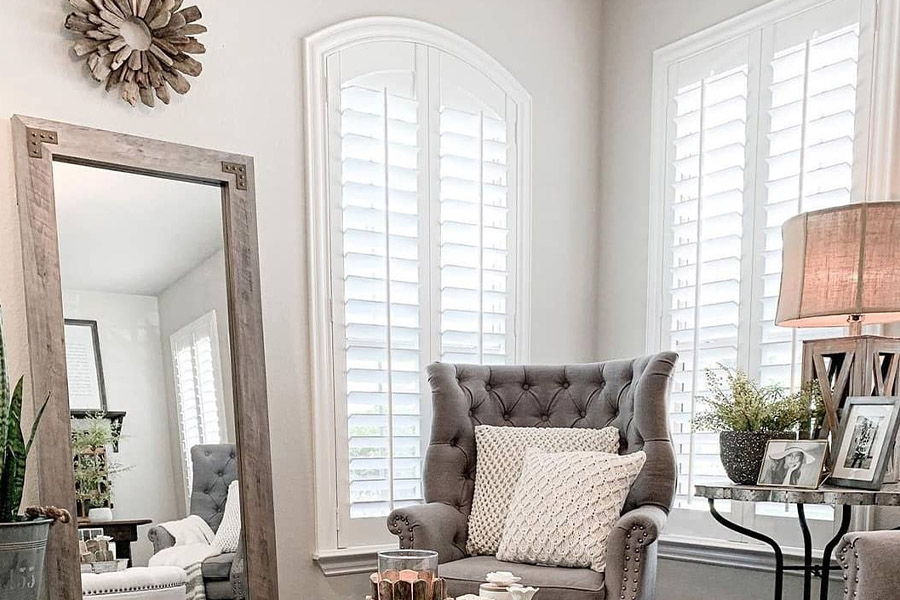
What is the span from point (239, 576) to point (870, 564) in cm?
179

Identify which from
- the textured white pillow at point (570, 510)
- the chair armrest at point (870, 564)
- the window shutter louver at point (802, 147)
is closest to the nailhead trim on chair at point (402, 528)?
the textured white pillow at point (570, 510)

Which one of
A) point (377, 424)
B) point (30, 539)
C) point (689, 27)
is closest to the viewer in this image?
→ point (30, 539)

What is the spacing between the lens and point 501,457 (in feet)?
9.26

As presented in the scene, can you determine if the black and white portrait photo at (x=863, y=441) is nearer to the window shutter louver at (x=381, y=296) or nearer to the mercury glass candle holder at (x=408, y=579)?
the mercury glass candle holder at (x=408, y=579)

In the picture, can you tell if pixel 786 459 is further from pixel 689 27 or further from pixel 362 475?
pixel 689 27

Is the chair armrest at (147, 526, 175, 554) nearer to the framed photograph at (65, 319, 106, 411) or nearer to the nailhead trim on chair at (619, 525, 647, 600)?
the framed photograph at (65, 319, 106, 411)

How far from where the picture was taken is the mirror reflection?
248cm

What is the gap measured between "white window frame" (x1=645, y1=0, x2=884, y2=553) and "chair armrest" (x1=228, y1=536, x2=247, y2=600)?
1.56 m

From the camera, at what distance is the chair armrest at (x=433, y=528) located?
8.22 feet

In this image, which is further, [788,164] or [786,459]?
[788,164]

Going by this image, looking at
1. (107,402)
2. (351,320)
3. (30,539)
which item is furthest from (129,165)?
(30,539)

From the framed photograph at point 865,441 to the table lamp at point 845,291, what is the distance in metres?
0.07

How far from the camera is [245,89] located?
9.49ft

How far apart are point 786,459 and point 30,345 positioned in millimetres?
2085
